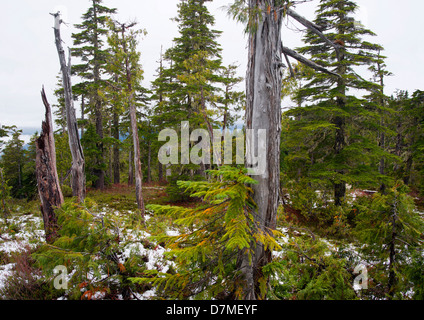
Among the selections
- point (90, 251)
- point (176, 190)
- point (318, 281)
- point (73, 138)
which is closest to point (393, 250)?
point (318, 281)

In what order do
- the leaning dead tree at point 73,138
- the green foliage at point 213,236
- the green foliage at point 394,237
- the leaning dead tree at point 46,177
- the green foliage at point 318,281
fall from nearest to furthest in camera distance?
the green foliage at point 213,236
the green foliage at point 318,281
the green foliage at point 394,237
the leaning dead tree at point 46,177
the leaning dead tree at point 73,138

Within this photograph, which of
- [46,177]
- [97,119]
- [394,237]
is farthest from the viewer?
[97,119]

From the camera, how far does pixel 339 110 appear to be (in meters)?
9.53

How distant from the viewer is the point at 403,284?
282cm

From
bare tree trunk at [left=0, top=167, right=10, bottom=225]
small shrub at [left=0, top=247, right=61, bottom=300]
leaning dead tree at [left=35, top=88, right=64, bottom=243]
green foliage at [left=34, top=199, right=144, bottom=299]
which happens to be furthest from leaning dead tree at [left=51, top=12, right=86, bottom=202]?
green foliage at [left=34, top=199, right=144, bottom=299]

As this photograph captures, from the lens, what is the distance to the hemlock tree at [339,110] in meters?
9.92

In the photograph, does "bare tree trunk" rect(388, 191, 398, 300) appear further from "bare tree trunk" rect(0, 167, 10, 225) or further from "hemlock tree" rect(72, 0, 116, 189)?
"hemlock tree" rect(72, 0, 116, 189)

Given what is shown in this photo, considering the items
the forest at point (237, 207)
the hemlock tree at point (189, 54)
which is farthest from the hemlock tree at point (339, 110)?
the hemlock tree at point (189, 54)

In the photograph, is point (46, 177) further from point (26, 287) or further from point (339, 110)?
point (339, 110)

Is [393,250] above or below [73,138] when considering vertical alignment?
below

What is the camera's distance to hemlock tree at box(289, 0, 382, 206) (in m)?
9.92

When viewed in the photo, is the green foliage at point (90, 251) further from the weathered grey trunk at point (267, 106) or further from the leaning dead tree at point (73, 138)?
the leaning dead tree at point (73, 138)
